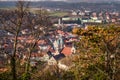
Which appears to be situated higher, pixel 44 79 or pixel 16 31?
pixel 16 31

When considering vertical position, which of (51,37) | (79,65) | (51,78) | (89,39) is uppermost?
(89,39)

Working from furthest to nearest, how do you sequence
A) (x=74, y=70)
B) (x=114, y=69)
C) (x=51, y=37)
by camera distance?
(x=51, y=37)
(x=74, y=70)
(x=114, y=69)

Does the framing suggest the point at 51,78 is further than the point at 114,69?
Yes

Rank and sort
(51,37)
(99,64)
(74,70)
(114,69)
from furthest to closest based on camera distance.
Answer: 1. (51,37)
2. (74,70)
3. (99,64)
4. (114,69)

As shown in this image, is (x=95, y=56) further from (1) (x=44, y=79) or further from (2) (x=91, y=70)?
(1) (x=44, y=79)

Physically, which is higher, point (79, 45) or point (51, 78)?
point (79, 45)

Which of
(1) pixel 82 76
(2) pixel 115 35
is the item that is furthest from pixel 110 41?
(1) pixel 82 76

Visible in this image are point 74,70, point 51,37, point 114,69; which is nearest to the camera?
point 114,69

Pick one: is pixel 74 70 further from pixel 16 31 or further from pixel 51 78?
pixel 16 31

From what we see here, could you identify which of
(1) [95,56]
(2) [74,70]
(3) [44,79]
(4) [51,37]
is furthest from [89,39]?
(4) [51,37]
